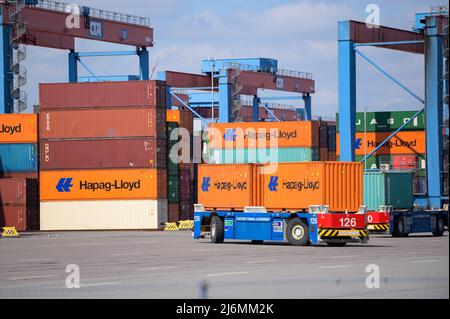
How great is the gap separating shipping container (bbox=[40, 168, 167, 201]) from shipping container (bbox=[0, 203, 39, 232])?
1398 millimetres

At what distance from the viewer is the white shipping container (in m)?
61.7

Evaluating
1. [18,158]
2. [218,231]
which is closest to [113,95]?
[18,158]

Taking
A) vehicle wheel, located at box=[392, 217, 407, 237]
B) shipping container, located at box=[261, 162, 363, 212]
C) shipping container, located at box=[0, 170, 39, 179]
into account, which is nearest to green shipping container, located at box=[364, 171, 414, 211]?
vehicle wheel, located at box=[392, 217, 407, 237]

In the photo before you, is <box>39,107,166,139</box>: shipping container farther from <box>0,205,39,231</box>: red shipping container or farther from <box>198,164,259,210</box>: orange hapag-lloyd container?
<box>198,164,259,210</box>: orange hapag-lloyd container

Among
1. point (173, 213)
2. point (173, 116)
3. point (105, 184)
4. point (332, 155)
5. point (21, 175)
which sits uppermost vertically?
point (173, 116)

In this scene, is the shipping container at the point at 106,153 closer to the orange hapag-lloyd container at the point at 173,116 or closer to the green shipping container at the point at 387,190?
the orange hapag-lloyd container at the point at 173,116

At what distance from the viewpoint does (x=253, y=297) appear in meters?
16.1

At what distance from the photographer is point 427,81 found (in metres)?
58.6

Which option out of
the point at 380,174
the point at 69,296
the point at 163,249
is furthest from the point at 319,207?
the point at 69,296

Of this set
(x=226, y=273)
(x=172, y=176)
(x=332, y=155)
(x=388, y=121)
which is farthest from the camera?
(x=332, y=155)

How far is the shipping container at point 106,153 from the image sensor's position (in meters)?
61.5

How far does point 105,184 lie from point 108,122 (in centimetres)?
366

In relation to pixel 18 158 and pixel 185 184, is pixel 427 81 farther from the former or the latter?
pixel 18 158
